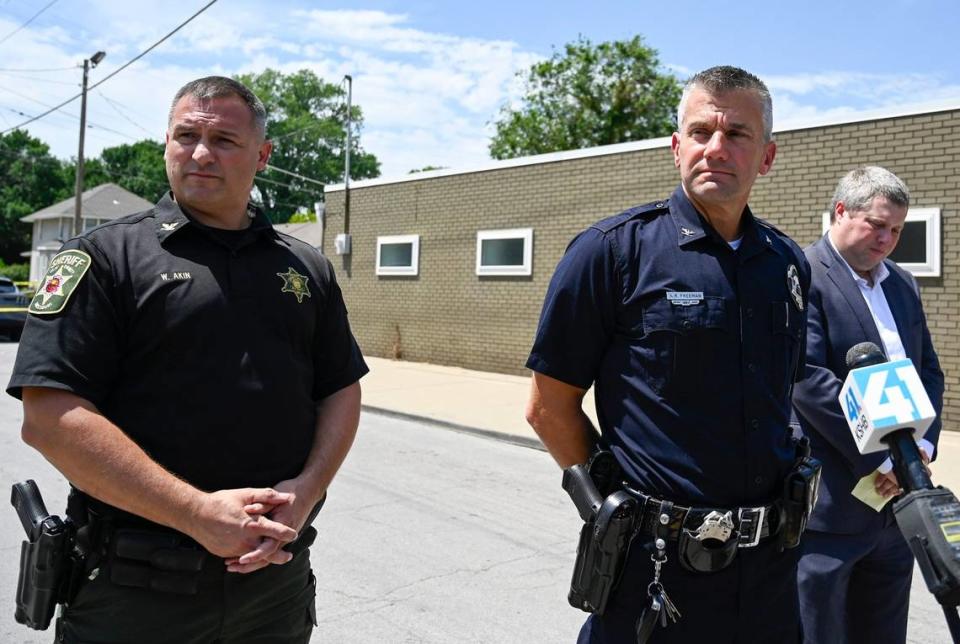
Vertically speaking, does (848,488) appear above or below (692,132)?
below

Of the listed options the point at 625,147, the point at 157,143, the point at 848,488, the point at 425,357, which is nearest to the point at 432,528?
the point at 848,488

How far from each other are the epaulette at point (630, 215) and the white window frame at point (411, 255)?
1440 cm

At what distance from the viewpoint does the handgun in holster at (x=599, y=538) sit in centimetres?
202

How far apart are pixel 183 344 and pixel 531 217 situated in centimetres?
1270

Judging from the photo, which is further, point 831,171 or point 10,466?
point 831,171

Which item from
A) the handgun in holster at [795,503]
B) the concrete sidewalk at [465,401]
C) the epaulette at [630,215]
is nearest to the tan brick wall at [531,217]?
the concrete sidewalk at [465,401]

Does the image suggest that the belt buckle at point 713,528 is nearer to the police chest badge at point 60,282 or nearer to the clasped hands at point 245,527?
the clasped hands at point 245,527

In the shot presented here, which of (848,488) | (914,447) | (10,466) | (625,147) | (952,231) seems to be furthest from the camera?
(625,147)

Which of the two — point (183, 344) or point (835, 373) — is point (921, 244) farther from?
point (183, 344)

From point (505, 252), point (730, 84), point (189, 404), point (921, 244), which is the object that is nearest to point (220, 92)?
point (189, 404)

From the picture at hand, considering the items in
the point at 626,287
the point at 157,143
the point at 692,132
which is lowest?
the point at 626,287

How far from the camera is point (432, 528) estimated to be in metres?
5.61

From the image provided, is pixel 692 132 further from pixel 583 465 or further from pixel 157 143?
→ pixel 157 143

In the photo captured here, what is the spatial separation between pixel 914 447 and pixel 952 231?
30.4 feet
